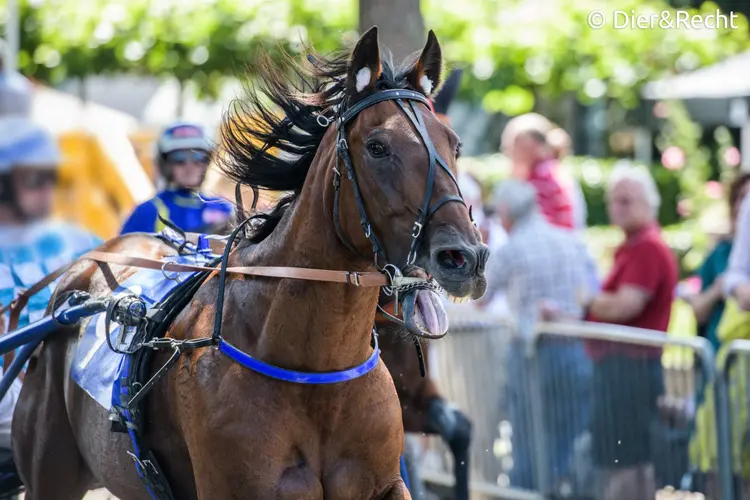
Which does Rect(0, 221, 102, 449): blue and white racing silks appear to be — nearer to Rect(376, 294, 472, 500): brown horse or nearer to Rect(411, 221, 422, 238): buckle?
Rect(376, 294, 472, 500): brown horse

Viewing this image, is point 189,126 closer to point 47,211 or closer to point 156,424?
point 47,211

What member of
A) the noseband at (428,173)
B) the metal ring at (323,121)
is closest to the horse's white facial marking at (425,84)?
the noseband at (428,173)

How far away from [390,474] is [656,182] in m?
17.3

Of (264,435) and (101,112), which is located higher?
(101,112)

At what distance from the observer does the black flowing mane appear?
3.71 meters

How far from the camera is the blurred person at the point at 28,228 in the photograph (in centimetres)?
520

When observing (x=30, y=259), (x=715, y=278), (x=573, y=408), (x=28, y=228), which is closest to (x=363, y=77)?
(x=30, y=259)

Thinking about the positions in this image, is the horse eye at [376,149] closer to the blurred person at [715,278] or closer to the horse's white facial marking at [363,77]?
the horse's white facial marking at [363,77]

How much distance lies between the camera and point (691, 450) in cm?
641

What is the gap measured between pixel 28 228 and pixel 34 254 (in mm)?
547

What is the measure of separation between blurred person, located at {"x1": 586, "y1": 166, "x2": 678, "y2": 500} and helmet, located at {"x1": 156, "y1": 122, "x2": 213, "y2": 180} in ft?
8.23

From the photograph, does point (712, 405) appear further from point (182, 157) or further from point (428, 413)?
point (182, 157)

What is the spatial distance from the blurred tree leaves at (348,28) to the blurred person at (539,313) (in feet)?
19.6

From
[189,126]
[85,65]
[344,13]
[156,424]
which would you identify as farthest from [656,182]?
[156,424]
